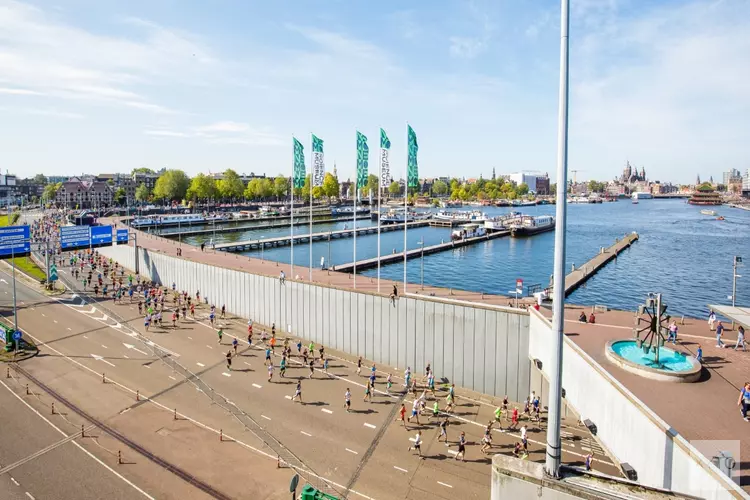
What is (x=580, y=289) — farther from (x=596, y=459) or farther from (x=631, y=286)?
(x=596, y=459)

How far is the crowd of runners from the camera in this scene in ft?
80.3

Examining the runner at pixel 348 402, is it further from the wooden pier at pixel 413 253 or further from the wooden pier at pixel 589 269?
the wooden pier at pixel 589 269

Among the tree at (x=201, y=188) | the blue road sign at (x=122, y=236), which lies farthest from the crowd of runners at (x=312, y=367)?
the tree at (x=201, y=188)

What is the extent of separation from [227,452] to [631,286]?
59.8m

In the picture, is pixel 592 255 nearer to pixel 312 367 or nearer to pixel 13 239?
pixel 312 367

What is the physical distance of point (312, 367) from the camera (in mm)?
31672

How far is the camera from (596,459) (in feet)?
70.5

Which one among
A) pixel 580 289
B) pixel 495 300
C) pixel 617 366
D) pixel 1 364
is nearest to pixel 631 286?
pixel 580 289

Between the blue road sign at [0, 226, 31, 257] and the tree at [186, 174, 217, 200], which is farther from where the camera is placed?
the tree at [186, 174, 217, 200]

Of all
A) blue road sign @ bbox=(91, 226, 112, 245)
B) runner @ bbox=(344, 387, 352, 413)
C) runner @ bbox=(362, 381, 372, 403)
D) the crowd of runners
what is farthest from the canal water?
blue road sign @ bbox=(91, 226, 112, 245)

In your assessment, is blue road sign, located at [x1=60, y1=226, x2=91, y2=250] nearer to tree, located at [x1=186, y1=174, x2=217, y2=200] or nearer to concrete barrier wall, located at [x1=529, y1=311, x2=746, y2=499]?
concrete barrier wall, located at [x1=529, y1=311, x2=746, y2=499]

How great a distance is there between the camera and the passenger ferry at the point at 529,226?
416 ft

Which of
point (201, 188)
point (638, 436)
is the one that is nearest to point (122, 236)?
point (638, 436)

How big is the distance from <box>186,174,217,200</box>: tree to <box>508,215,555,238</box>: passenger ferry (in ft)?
386
